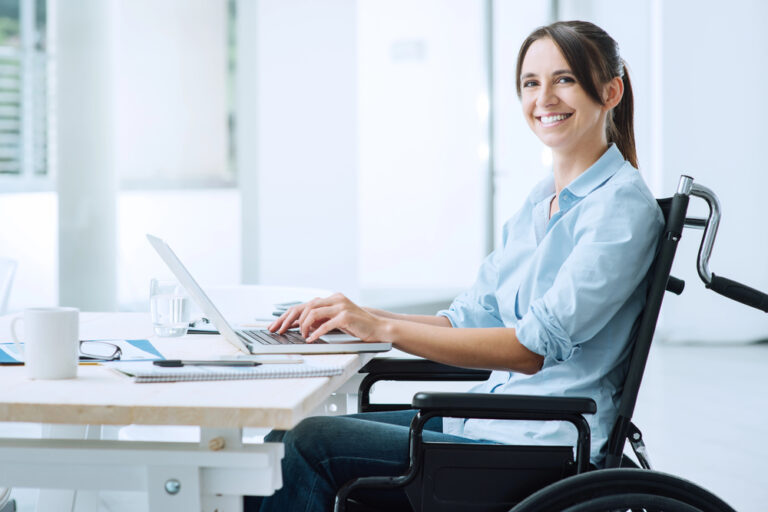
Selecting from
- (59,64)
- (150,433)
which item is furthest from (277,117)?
(150,433)

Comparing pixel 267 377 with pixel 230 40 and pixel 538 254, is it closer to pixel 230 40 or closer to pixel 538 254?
Result: pixel 538 254

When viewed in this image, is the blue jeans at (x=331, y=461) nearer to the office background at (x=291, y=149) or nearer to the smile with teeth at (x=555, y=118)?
the smile with teeth at (x=555, y=118)

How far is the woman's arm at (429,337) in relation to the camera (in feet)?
4.43

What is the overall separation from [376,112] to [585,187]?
574 cm

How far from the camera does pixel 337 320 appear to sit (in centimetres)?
133

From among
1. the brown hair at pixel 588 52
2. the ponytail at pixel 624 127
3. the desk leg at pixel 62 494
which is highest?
the brown hair at pixel 588 52

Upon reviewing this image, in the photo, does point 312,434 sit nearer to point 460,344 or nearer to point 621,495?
point 460,344

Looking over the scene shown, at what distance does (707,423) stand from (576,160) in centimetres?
235

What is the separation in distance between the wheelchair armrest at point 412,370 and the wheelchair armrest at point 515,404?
40 cm

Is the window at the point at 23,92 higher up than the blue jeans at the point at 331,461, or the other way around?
the window at the point at 23,92

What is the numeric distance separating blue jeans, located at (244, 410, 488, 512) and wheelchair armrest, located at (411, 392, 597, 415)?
150 mm

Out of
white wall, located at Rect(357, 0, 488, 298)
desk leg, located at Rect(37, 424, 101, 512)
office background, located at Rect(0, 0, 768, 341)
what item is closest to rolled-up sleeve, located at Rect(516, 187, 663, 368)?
desk leg, located at Rect(37, 424, 101, 512)

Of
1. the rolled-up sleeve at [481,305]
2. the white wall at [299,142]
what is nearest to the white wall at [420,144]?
the white wall at [299,142]

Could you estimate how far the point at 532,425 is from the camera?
138 cm
